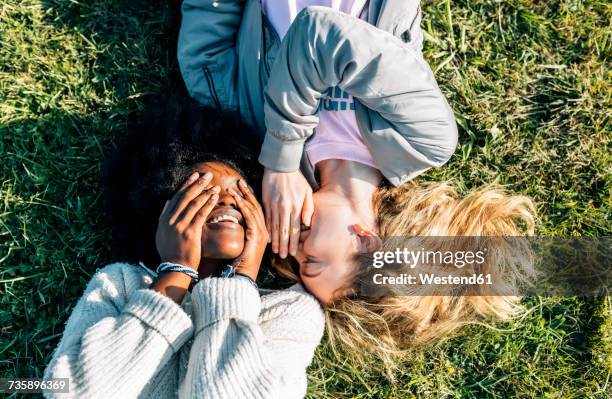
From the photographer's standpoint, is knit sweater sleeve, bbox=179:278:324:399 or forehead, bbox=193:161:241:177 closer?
knit sweater sleeve, bbox=179:278:324:399

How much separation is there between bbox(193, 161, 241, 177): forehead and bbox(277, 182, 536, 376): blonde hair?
0.61 m

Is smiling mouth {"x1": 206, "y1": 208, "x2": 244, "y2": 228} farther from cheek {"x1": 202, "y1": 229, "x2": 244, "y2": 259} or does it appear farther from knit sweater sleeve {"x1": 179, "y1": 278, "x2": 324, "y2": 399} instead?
knit sweater sleeve {"x1": 179, "y1": 278, "x2": 324, "y2": 399}

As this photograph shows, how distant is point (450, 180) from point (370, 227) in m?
0.66

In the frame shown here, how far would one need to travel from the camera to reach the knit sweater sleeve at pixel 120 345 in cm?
252

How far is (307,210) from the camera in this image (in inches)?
116

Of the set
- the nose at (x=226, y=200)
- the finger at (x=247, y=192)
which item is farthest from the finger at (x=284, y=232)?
the nose at (x=226, y=200)

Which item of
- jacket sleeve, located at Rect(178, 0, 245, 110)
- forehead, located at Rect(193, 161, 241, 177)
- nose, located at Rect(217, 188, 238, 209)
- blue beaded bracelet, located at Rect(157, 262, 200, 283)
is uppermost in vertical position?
jacket sleeve, located at Rect(178, 0, 245, 110)

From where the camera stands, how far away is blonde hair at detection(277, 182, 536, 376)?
2.97 metres

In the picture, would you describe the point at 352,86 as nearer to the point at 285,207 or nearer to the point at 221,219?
the point at 285,207

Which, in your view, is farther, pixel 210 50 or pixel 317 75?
pixel 210 50

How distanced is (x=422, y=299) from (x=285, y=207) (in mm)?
822

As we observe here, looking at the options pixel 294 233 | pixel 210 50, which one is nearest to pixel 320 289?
pixel 294 233

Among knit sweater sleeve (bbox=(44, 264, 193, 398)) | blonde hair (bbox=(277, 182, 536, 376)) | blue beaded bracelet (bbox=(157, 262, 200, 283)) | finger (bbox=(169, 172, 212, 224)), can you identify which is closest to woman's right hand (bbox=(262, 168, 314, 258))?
blonde hair (bbox=(277, 182, 536, 376))

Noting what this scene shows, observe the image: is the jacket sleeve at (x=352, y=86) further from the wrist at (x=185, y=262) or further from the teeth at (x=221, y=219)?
the wrist at (x=185, y=262)
